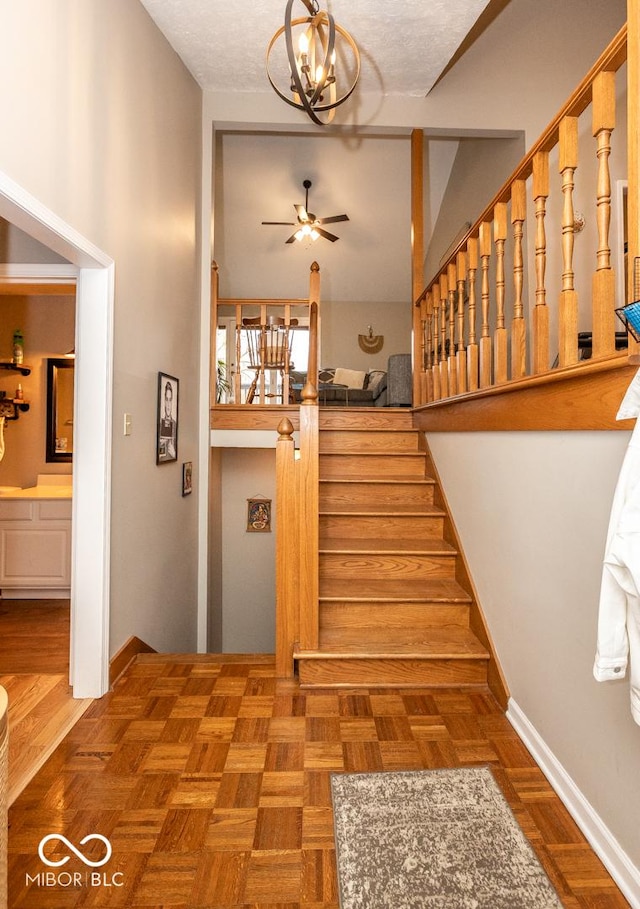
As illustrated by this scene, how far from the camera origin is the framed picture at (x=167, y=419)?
3248 mm

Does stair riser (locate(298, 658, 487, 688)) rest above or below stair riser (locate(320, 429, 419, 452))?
below

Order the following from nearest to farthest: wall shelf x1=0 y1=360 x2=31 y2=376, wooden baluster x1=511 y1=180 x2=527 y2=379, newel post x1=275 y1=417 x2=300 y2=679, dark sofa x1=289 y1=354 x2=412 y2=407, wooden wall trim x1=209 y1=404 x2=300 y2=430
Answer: wooden baluster x1=511 y1=180 x2=527 y2=379, newel post x1=275 y1=417 x2=300 y2=679, wall shelf x1=0 y1=360 x2=31 y2=376, wooden wall trim x1=209 y1=404 x2=300 y2=430, dark sofa x1=289 y1=354 x2=412 y2=407

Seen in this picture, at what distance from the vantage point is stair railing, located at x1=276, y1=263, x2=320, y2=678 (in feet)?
8.79

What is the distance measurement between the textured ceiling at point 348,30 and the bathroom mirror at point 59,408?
2.46 meters

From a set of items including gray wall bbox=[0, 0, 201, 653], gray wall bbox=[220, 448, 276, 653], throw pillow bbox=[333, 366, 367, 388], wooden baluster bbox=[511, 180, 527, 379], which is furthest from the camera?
throw pillow bbox=[333, 366, 367, 388]

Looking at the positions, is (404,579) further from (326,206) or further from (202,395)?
(326,206)

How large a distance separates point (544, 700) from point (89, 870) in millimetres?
1559

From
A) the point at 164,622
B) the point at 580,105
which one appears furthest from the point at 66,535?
the point at 580,105

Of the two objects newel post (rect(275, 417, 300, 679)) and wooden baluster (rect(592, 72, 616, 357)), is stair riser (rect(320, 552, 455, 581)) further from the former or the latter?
wooden baluster (rect(592, 72, 616, 357))

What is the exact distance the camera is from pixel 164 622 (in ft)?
11.3

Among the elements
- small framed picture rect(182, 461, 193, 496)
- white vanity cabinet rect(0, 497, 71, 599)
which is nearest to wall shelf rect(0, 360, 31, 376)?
white vanity cabinet rect(0, 497, 71, 599)

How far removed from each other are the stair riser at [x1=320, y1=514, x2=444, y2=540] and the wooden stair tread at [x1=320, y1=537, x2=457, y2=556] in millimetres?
57

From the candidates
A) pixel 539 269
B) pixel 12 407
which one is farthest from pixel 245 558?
pixel 539 269

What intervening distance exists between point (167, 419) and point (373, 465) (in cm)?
158
